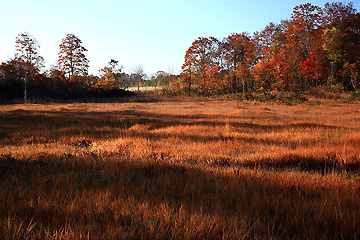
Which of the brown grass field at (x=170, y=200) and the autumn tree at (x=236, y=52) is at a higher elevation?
the autumn tree at (x=236, y=52)

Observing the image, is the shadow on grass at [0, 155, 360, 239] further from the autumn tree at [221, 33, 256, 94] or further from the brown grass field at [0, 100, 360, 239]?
the autumn tree at [221, 33, 256, 94]

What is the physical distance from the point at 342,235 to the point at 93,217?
2.02m

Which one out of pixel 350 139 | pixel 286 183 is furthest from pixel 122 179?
pixel 350 139

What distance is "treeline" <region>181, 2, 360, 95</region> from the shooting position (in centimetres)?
3966

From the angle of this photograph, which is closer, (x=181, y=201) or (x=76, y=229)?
(x=76, y=229)

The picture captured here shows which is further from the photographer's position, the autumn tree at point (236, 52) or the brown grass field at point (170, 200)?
the autumn tree at point (236, 52)

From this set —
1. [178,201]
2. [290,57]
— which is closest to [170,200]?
[178,201]

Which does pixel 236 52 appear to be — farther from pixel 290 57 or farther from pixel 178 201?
pixel 178 201

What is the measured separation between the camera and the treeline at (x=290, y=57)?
3966cm

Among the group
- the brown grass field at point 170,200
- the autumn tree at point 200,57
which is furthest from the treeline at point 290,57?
the brown grass field at point 170,200

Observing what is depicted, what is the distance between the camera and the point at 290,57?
40.4 metres

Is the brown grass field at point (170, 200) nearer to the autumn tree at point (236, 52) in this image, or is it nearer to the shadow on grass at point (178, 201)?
the shadow on grass at point (178, 201)

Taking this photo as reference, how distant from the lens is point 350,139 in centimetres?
621

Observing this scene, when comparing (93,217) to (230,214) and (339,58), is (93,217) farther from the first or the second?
(339,58)
